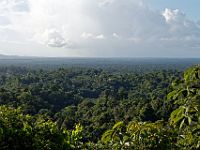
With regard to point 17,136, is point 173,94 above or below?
above

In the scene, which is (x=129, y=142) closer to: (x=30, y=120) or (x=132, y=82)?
(x=30, y=120)

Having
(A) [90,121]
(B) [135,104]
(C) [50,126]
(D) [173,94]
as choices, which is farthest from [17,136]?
(B) [135,104]

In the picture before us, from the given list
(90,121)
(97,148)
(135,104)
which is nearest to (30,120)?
(97,148)

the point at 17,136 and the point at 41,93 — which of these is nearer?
the point at 17,136

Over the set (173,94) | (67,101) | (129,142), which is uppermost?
(173,94)

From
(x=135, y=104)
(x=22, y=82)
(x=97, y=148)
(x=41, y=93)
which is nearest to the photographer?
(x=97, y=148)

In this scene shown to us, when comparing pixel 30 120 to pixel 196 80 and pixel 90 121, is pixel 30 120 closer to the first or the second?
pixel 196 80

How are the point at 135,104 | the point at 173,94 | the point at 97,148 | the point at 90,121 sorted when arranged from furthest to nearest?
the point at 135,104 → the point at 90,121 → the point at 97,148 → the point at 173,94

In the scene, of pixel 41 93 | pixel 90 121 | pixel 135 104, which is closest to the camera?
pixel 90 121

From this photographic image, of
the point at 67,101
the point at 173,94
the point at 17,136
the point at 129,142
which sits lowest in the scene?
the point at 67,101
